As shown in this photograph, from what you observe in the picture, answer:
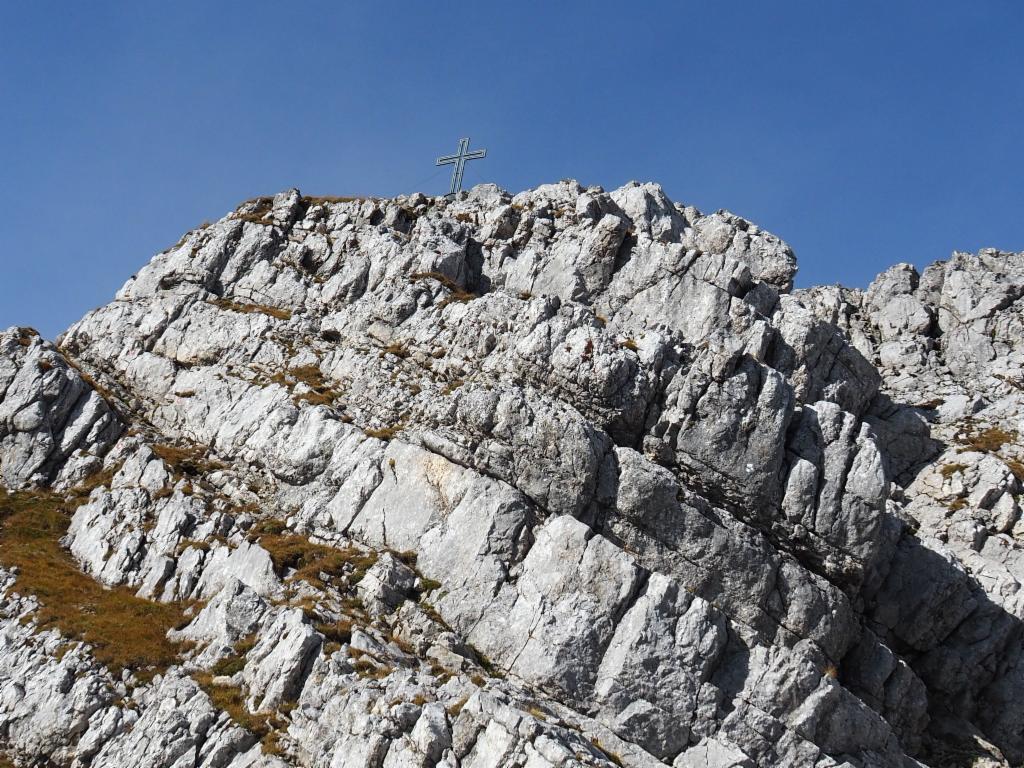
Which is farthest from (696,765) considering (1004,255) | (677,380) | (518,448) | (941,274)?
(1004,255)

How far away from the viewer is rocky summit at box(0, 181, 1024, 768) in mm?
35219

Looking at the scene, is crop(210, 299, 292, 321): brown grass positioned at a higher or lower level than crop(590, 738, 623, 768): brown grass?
higher

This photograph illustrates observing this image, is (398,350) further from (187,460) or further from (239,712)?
(239,712)

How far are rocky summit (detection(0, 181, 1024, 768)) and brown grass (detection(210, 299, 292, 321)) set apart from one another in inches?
12.9

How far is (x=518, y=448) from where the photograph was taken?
43.1 m

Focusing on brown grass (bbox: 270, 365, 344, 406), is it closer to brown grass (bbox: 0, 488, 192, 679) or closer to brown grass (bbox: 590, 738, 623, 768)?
brown grass (bbox: 0, 488, 192, 679)

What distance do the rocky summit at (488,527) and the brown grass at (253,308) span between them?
12.9 inches

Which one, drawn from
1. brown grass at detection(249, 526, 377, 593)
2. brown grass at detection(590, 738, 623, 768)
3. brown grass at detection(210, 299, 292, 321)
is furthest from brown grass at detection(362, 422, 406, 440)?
brown grass at detection(590, 738, 623, 768)

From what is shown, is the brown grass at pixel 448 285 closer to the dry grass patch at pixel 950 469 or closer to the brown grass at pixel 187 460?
the brown grass at pixel 187 460

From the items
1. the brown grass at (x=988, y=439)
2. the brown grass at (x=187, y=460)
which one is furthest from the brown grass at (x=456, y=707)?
the brown grass at (x=988, y=439)

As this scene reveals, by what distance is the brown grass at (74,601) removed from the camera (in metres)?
37.9

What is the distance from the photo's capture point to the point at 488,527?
40.6 meters

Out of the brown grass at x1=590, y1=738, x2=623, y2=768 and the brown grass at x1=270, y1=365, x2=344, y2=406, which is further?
the brown grass at x1=270, y1=365, x2=344, y2=406

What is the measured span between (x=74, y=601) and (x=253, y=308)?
27.6m
